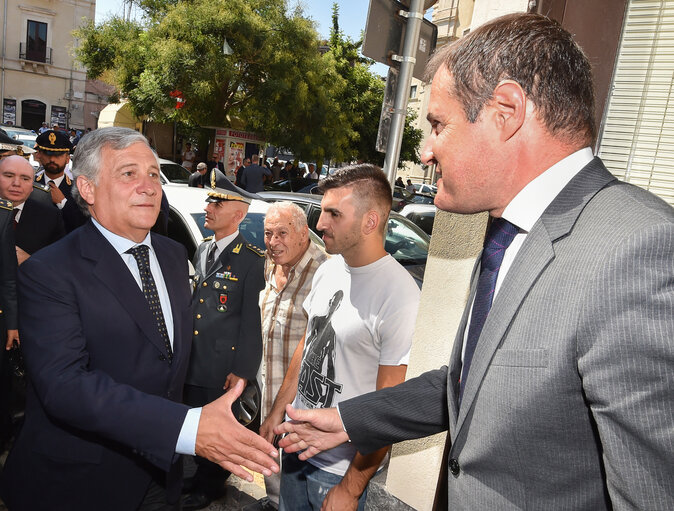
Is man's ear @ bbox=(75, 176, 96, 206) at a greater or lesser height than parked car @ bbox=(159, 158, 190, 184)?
greater

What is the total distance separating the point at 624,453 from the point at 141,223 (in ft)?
6.35

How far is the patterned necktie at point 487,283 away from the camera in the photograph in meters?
1.31

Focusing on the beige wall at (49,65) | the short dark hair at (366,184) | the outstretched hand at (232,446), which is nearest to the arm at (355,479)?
the outstretched hand at (232,446)

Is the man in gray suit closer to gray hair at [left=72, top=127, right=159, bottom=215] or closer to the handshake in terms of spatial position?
the handshake

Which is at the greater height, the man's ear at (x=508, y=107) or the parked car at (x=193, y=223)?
the man's ear at (x=508, y=107)

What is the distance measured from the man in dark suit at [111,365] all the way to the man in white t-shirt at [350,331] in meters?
0.55

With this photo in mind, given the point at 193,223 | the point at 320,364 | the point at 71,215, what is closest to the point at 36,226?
the point at 71,215

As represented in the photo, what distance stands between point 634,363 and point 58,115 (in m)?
44.5

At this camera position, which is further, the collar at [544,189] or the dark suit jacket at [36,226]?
the dark suit jacket at [36,226]

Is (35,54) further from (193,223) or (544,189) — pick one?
(544,189)

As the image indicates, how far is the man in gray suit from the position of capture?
2.97 feet

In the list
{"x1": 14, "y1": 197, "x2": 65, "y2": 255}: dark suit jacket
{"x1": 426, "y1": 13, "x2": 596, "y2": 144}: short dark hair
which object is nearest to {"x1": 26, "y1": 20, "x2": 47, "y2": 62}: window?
{"x1": 14, "y1": 197, "x2": 65, "y2": 255}: dark suit jacket

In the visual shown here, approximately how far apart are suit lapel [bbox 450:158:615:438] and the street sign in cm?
274

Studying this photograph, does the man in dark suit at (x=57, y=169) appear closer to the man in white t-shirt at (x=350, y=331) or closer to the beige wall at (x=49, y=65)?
the man in white t-shirt at (x=350, y=331)
